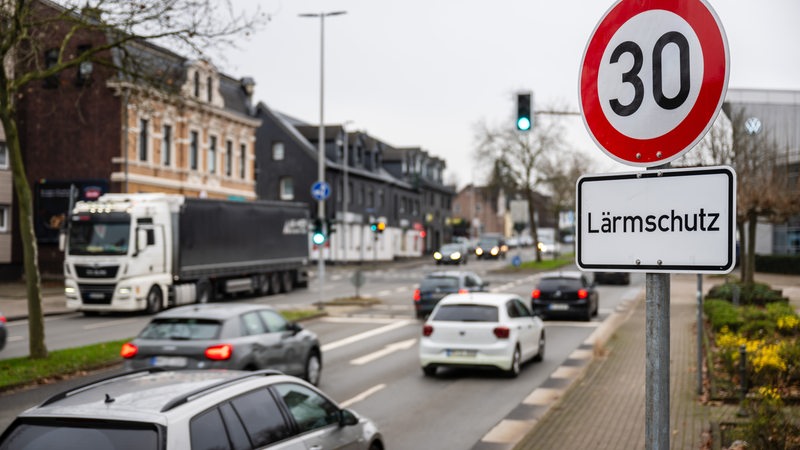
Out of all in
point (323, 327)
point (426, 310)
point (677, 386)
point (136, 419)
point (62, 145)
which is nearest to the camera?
point (136, 419)

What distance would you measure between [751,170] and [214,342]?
21647mm

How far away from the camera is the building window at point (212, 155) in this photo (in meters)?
50.3

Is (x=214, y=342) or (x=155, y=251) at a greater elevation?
(x=155, y=251)

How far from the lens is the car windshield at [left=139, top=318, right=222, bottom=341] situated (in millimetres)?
12617

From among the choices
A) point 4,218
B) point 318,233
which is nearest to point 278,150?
point 4,218

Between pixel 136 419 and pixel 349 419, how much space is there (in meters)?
2.47

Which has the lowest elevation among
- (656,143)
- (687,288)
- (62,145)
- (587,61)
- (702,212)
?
(687,288)

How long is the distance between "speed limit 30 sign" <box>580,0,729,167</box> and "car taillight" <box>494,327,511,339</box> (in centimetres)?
1298

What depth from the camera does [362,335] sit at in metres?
23.1

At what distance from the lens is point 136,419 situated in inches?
201

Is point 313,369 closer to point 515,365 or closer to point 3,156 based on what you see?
point 515,365

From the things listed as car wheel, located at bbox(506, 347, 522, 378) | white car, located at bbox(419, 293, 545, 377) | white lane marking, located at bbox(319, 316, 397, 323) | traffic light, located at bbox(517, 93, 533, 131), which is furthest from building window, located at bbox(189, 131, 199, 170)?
car wheel, located at bbox(506, 347, 522, 378)

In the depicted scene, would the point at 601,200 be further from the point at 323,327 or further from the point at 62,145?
the point at 62,145

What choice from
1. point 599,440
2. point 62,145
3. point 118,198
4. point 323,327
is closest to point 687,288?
point 323,327
